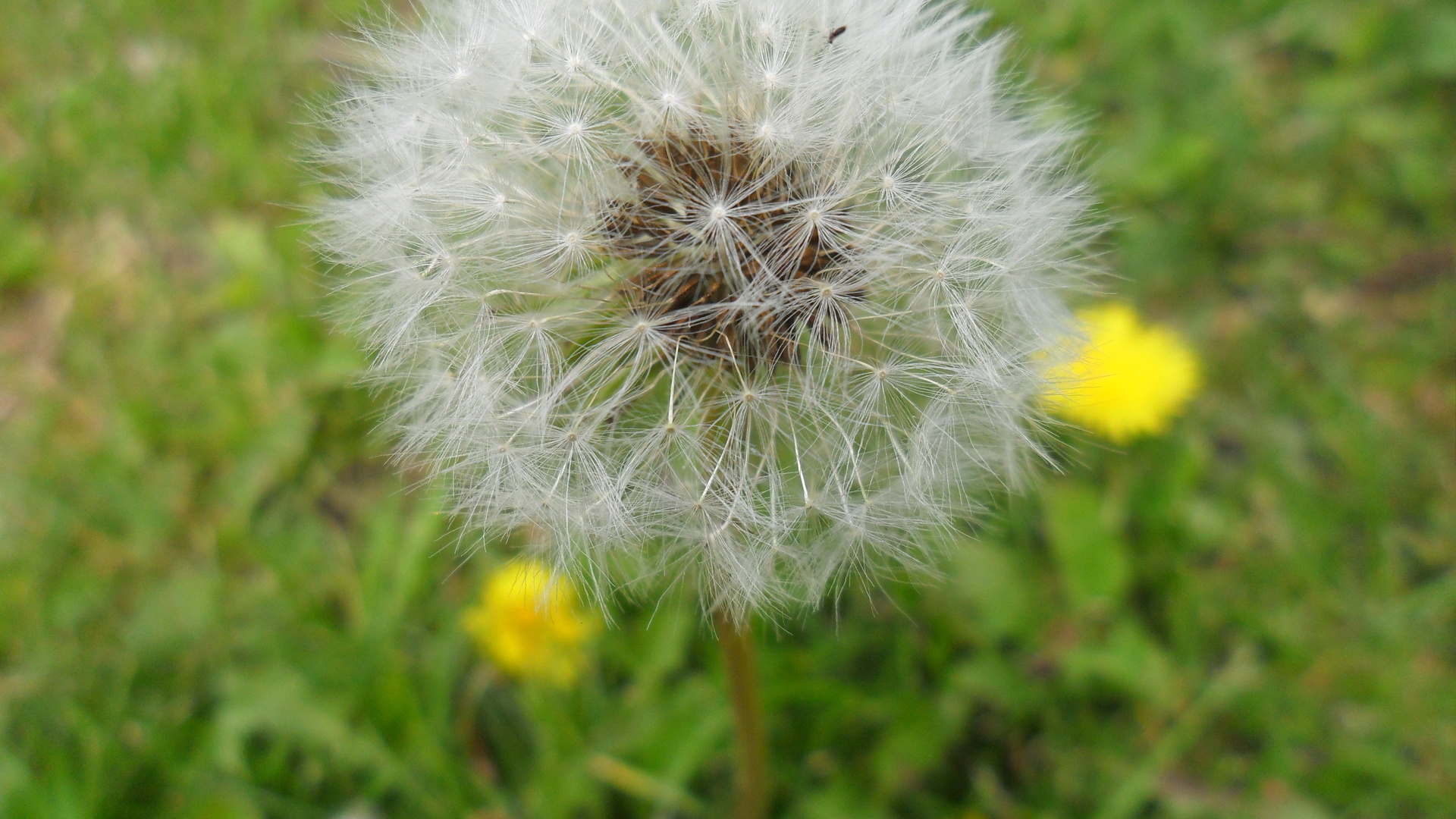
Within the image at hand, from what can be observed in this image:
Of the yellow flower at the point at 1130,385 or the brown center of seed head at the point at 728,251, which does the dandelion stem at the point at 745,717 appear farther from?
the yellow flower at the point at 1130,385

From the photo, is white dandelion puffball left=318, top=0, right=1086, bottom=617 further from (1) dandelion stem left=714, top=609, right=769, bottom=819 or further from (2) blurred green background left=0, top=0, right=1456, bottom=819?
(2) blurred green background left=0, top=0, right=1456, bottom=819

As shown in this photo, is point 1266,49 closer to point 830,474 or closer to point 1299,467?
point 1299,467

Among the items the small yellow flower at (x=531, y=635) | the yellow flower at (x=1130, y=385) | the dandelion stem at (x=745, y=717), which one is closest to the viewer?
the dandelion stem at (x=745, y=717)

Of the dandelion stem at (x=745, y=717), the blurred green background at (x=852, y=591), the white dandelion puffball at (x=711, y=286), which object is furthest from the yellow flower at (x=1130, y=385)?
the dandelion stem at (x=745, y=717)

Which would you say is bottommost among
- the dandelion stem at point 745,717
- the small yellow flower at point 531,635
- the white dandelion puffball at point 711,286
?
the small yellow flower at point 531,635

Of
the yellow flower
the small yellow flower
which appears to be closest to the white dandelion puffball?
the small yellow flower

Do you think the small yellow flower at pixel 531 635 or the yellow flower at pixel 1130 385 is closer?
the small yellow flower at pixel 531 635

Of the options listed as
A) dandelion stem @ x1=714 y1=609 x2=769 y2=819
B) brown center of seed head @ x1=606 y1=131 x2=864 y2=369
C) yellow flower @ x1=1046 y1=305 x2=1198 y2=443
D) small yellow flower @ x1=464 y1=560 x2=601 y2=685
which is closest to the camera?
brown center of seed head @ x1=606 y1=131 x2=864 y2=369

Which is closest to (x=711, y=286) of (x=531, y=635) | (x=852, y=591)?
(x=531, y=635)

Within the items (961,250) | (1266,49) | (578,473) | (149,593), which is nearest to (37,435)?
(149,593)
